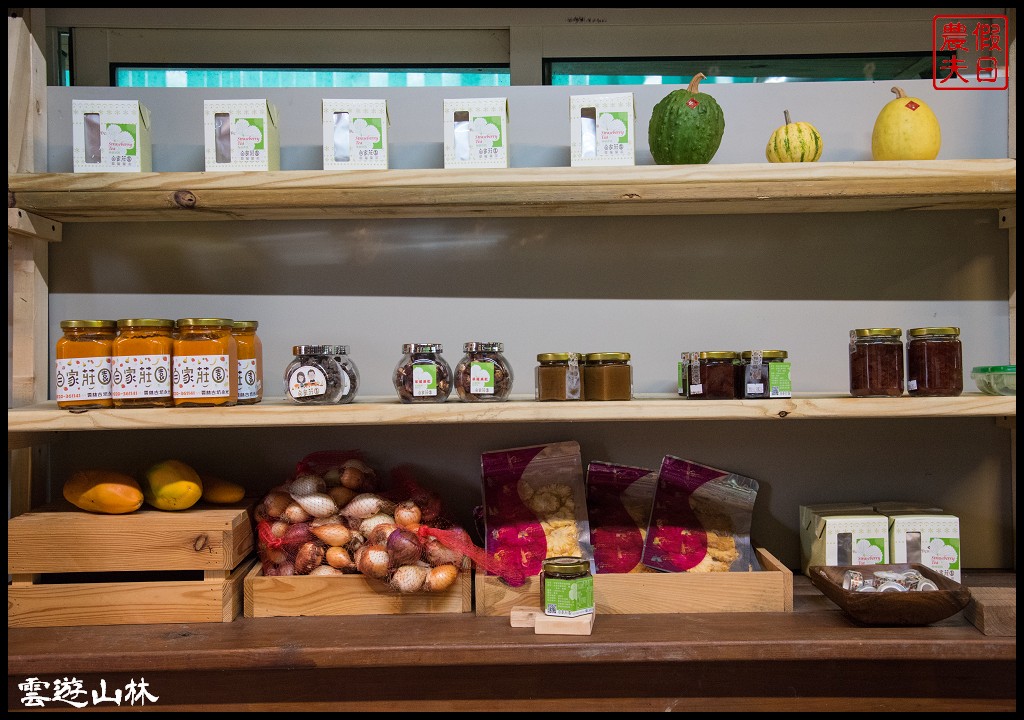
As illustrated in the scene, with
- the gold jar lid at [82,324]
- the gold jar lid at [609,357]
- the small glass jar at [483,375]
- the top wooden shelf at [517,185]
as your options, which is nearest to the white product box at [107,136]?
the top wooden shelf at [517,185]

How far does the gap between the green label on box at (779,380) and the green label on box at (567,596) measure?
506 millimetres

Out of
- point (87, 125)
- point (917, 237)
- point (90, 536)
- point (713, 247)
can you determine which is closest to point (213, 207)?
point (87, 125)

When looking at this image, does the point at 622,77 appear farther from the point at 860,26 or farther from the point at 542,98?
the point at 860,26

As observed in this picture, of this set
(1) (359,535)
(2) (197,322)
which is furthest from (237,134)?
(1) (359,535)

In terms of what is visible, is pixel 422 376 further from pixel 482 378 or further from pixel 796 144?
pixel 796 144

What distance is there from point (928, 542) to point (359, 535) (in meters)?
1.16

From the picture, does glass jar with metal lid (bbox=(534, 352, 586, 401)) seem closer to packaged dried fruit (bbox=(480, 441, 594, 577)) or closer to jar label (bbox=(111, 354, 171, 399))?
packaged dried fruit (bbox=(480, 441, 594, 577))

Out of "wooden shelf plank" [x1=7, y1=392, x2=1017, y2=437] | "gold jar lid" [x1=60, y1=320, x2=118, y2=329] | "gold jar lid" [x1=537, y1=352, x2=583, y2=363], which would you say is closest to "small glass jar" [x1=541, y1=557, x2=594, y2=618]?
"wooden shelf plank" [x1=7, y1=392, x2=1017, y2=437]

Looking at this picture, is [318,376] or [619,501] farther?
[619,501]

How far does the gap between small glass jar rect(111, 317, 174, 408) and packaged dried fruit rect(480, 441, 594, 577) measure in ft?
2.16

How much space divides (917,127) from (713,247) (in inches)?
18.0

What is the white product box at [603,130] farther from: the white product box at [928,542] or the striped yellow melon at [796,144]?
the white product box at [928,542]

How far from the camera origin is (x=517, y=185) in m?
1.32

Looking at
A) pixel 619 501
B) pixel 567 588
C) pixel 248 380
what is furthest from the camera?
pixel 619 501
